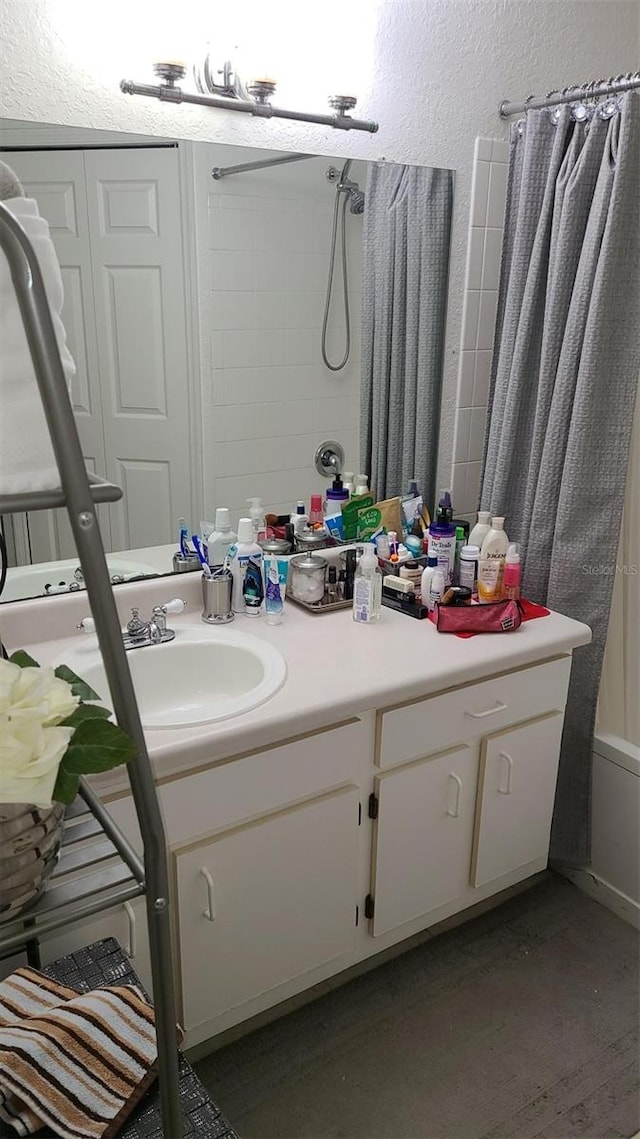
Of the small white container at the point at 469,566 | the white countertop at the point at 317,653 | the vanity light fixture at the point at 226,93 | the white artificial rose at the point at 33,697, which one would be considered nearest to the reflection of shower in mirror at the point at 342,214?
the vanity light fixture at the point at 226,93

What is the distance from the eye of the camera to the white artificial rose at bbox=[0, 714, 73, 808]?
567mm

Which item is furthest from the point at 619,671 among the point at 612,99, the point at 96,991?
the point at 96,991

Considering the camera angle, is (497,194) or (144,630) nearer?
(144,630)

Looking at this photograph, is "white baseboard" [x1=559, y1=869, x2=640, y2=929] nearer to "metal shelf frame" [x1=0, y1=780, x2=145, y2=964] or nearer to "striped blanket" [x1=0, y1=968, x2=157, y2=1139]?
"striped blanket" [x1=0, y1=968, x2=157, y2=1139]

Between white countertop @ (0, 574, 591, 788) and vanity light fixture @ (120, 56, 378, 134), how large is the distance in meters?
0.97

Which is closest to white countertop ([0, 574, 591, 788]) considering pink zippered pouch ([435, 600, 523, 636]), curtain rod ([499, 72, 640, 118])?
pink zippered pouch ([435, 600, 523, 636])

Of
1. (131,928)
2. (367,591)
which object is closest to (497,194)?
(367,591)

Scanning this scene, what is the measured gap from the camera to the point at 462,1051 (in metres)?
1.78

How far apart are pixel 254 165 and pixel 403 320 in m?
A: 0.53

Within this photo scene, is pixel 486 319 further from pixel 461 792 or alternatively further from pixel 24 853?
pixel 24 853

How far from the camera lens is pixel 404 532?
7.34 feet

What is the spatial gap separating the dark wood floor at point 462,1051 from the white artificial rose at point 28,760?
1374 millimetres

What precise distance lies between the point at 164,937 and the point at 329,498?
1.51m

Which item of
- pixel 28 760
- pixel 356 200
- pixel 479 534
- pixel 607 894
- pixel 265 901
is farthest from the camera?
pixel 607 894
